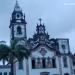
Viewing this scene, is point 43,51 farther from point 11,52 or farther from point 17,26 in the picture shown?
point 11,52

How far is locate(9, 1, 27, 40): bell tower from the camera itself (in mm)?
53188

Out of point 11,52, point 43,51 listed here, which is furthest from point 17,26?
point 11,52

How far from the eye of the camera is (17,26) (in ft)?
177

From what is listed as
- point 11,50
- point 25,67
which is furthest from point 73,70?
point 11,50

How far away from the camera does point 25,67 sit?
167 feet

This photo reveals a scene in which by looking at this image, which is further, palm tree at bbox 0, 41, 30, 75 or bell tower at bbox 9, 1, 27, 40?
bell tower at bbox 9, 1, 27, 40

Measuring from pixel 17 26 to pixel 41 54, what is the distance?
8404 mm

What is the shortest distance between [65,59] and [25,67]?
30.6 ft

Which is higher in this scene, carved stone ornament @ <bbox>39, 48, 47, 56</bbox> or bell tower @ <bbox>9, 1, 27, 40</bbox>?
bell tower @ <bbox>9, 1, 27, 40</bbox>

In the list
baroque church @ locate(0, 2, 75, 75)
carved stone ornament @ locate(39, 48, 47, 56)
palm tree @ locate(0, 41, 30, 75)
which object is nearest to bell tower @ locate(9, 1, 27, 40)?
baroque church @ locate(0, 2, 75, 75)

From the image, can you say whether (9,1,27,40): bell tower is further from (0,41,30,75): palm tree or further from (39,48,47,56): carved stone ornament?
(0,41,30,75): palm tree

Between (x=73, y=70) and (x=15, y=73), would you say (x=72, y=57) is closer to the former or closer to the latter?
(x=73, y=70)

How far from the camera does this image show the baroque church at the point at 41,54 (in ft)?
168

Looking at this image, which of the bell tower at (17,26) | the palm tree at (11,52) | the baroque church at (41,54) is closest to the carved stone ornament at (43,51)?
the baroque church at (41,54)
